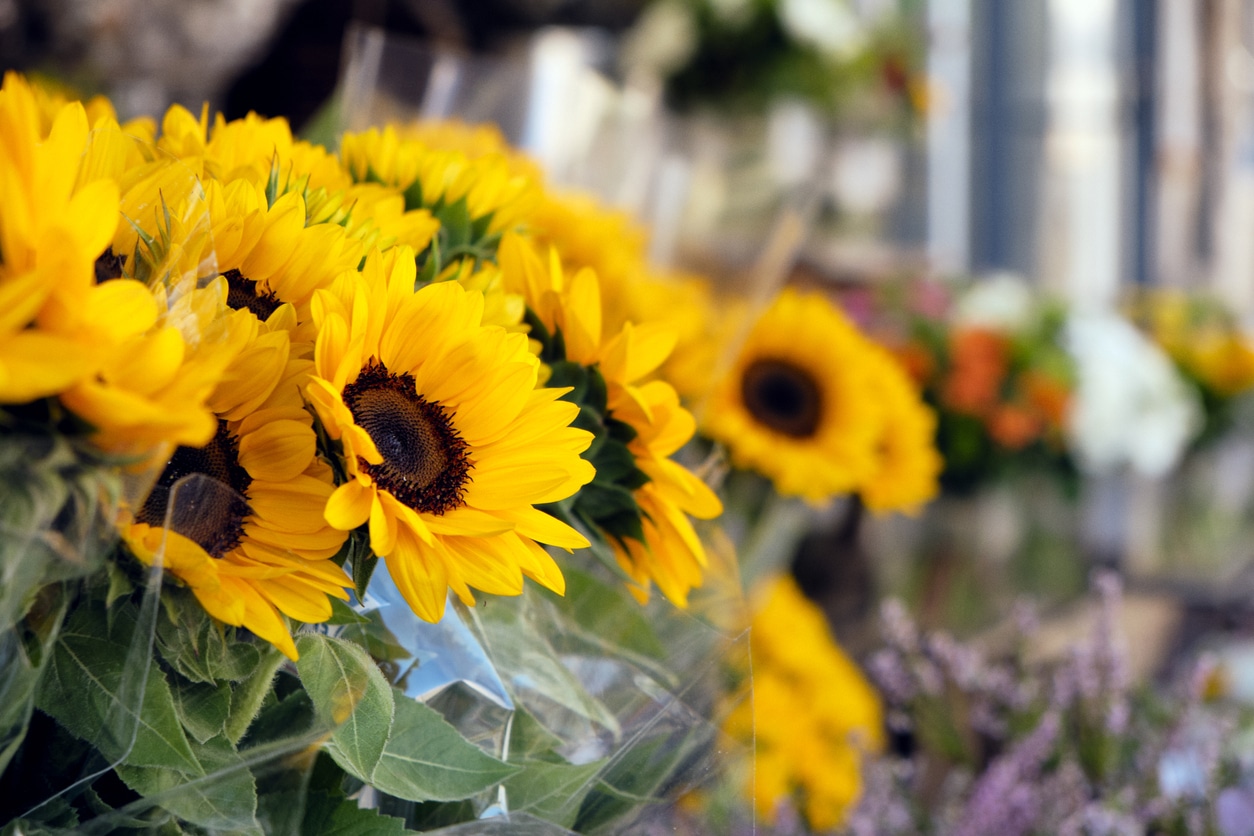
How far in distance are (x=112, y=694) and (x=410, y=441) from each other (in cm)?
9

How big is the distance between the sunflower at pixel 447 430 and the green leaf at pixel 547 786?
6 cm

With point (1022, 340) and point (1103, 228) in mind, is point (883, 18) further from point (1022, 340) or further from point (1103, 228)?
point (1103, 228)

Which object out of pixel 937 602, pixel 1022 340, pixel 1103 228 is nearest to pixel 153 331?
pixel 937 602

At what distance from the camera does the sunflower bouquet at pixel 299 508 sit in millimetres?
208

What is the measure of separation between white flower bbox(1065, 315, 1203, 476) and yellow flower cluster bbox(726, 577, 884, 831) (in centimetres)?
74

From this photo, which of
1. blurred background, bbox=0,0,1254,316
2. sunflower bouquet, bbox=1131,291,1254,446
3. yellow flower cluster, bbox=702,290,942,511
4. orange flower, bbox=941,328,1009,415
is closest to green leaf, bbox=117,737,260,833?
yellow flower cluster, bbox=702,290,942,511

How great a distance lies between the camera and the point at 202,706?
253 mm

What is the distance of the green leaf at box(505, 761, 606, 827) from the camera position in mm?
295

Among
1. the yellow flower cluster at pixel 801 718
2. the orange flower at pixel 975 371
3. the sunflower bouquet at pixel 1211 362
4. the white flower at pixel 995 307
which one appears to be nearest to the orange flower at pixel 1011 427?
the orange flower at pixel 975 371

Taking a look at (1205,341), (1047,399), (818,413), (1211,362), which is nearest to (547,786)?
(818,413)

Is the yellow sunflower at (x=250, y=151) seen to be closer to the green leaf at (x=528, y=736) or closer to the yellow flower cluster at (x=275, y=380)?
the yellow flower cluster at (x=275, y=380)

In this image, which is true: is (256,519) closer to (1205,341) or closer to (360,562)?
(360,562)

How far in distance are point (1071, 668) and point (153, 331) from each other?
0.54 meters

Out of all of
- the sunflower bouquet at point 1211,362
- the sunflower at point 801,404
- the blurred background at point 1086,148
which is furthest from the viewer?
the blurred background at point 1086,148
